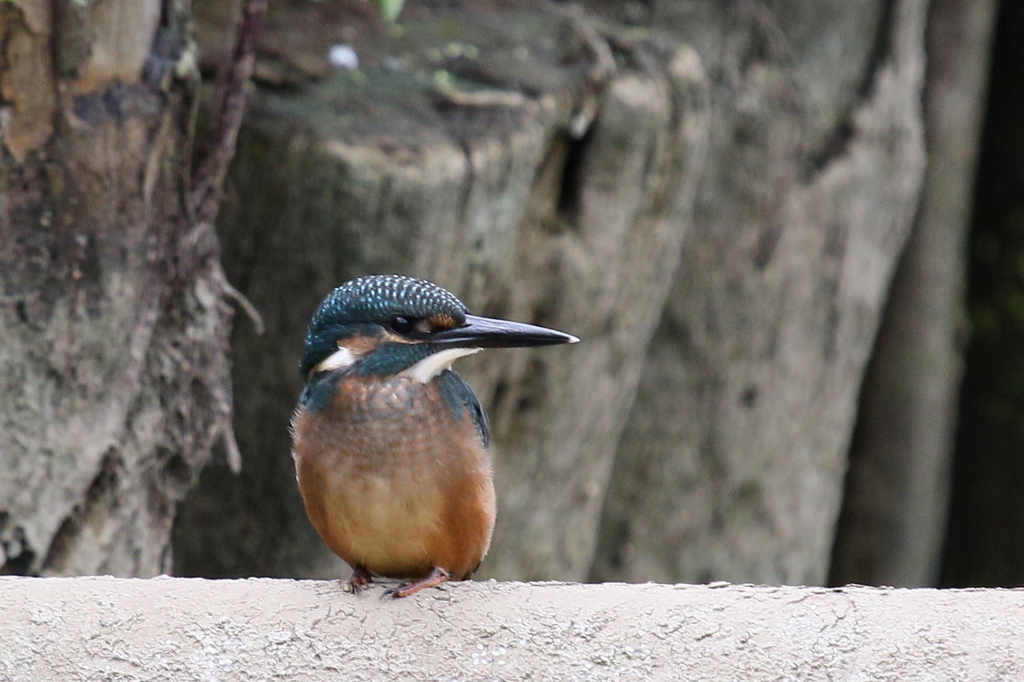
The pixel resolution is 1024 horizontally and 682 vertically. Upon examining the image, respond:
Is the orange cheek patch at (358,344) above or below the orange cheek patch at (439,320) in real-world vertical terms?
below

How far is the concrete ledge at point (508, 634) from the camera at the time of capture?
6.46ft

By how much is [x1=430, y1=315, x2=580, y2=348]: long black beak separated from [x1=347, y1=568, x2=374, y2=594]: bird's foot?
412 mm

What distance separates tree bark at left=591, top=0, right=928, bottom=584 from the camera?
472 centimetres

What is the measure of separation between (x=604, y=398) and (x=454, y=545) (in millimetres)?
2045

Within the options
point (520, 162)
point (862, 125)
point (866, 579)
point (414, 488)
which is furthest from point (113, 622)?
point (866, 579)

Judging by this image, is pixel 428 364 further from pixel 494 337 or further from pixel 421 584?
pixel 421 584

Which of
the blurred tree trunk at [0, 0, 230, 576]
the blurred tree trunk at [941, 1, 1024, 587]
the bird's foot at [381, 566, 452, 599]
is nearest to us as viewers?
the bird's foot at [381, 566, 452, 599]

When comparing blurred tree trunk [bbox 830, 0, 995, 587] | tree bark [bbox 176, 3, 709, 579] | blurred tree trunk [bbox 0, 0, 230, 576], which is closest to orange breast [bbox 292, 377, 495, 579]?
blurred tree trunk [bbox 0, 0, 230, 576]

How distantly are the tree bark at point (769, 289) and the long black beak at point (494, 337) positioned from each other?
262cm

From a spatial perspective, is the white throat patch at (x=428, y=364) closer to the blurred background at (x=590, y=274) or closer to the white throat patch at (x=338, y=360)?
the white throat patch at (x=338, y=360)

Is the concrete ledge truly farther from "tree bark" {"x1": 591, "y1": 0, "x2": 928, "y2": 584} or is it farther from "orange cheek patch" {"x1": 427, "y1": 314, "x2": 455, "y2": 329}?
"tree bark" {"x1": 591, "y1": 0, "x2": 928, "y2": 584}

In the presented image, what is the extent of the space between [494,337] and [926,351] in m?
4.06

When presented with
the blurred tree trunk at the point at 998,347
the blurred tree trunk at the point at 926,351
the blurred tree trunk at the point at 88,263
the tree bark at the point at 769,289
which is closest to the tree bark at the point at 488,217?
the blurred tree trunk at the point at 88,263

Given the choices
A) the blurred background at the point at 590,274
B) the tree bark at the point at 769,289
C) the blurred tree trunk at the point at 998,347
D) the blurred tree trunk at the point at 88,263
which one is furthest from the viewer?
the blurred tree trunk at the point at 998,347
